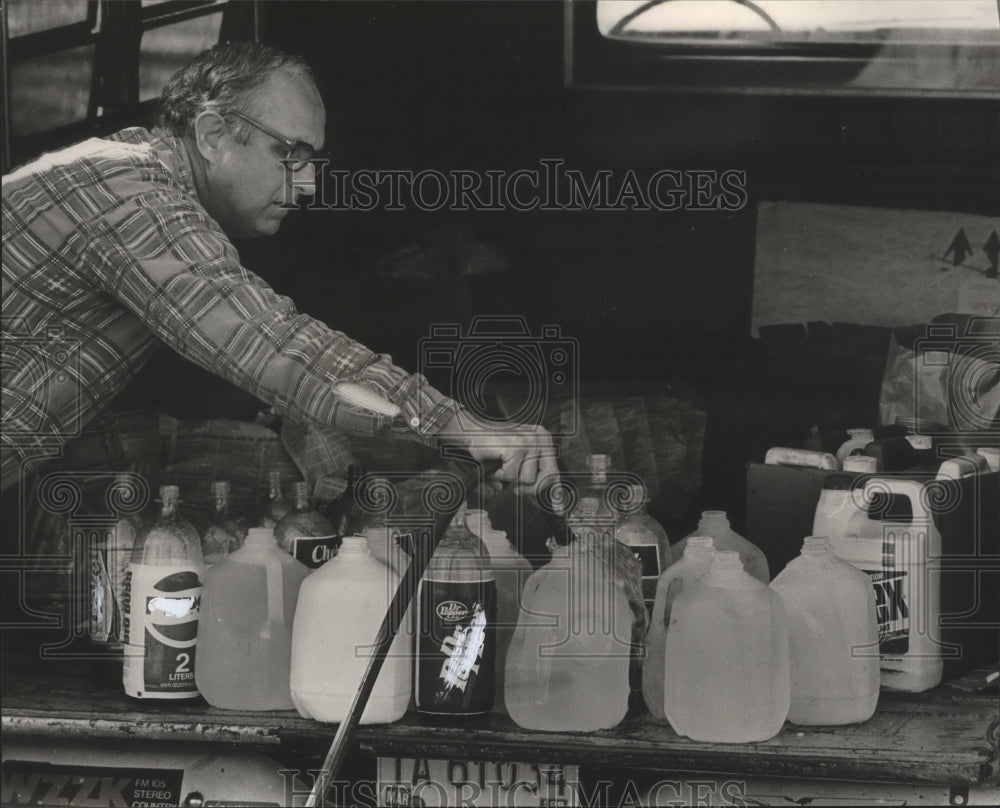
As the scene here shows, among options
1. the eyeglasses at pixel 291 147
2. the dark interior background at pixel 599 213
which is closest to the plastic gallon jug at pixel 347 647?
the eyeglasses at pixel 291 147

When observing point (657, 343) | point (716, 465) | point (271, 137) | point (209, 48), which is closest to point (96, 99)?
point (209, 48)

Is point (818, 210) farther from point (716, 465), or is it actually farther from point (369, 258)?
point (369, 258)

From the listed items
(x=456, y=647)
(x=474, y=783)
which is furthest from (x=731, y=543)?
(x=474, y=783)

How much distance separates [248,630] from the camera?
3.19m

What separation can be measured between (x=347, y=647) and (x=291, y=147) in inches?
43.7

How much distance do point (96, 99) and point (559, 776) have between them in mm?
2006

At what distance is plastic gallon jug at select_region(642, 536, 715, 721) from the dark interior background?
78cm

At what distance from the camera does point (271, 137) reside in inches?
129

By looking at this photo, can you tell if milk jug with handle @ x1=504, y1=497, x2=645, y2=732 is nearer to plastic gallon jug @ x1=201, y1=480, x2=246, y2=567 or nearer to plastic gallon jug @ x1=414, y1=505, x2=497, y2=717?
Answer: plastic gallon jug @ x1=414, y1=505, x2=497, y2=717

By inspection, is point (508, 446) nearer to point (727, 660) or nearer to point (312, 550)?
point (727, 660)

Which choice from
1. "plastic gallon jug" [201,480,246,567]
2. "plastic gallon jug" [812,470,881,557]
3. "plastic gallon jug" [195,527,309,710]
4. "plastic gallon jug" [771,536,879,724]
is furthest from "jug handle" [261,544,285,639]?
"plastic gallon jug" [812,470,881,557]

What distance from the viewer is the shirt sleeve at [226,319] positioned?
292 cm

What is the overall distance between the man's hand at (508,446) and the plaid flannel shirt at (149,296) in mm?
44

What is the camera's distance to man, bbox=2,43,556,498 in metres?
2.93
